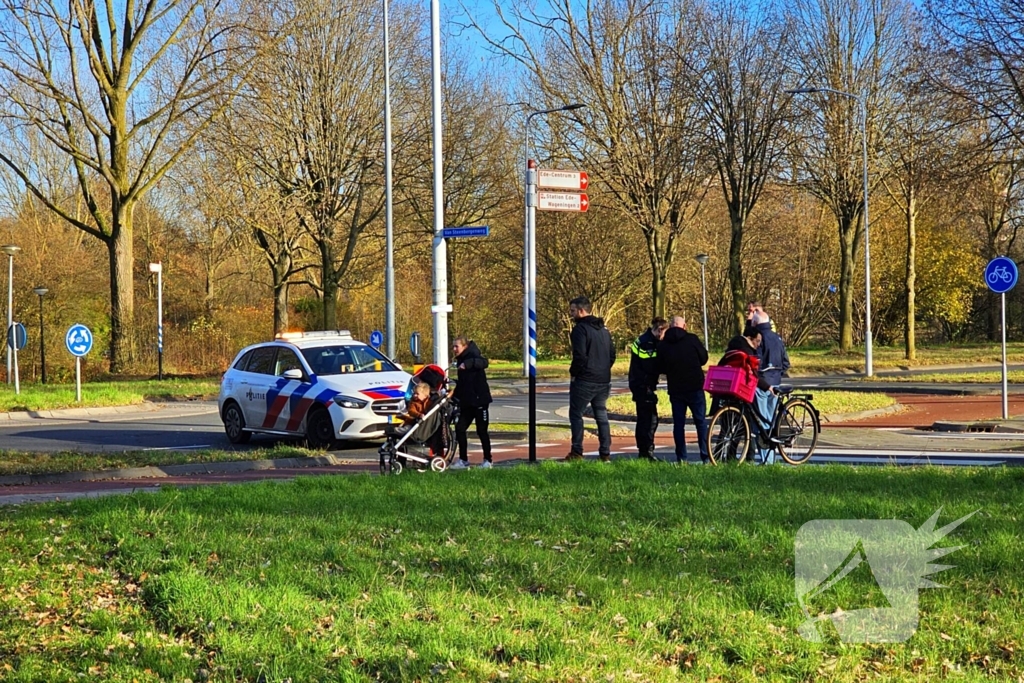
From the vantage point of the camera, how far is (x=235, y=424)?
18.2 metres

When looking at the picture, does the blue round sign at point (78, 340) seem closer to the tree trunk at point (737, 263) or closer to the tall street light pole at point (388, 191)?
the tall street light pole at point (388, 191)

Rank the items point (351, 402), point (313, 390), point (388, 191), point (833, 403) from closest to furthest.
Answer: point (351, 402)
point (313, 390)
point (833, 403)
point (388, 191)

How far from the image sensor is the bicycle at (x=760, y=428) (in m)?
13.3

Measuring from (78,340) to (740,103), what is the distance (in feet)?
79.6

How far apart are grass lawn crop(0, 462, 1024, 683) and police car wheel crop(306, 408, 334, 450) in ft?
23.2

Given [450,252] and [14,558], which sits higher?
[450,252]

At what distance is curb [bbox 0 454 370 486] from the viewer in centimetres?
1298

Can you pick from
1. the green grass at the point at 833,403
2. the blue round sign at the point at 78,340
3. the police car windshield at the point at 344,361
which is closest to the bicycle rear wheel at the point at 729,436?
the police car windshield at the point at 344,361

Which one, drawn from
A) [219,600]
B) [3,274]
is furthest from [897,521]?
[3,274]

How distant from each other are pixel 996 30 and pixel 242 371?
21.1m

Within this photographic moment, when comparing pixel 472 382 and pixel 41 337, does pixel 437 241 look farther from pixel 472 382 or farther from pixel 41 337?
pixel 41 337

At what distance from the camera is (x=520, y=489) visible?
995 centimetres

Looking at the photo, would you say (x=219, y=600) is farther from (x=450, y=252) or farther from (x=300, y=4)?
(x=450, y=252)

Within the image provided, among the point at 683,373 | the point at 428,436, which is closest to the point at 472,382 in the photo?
the point at 428,436
